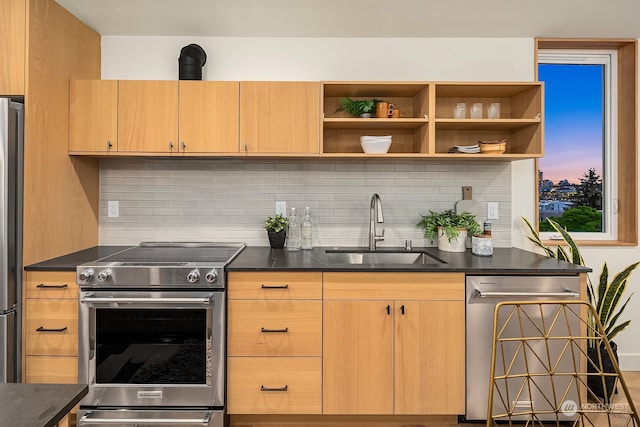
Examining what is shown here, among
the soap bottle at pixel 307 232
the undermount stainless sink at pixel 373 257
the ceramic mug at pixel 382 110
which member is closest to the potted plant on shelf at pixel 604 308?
the undermount stainless sink at pixel 373 257

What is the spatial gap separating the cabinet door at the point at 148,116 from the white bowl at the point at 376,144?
1.18 m

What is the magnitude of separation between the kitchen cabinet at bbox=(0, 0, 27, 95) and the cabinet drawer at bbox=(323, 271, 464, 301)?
6.28 feet

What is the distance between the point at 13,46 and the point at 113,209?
1135mm

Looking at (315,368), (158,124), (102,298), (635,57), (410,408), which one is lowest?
(410,408)

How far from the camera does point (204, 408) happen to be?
217cm

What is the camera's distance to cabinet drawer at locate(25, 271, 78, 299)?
2188 millimetres

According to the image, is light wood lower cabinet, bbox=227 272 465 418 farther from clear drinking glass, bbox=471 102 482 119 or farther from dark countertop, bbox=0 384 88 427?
dark countertop, bbox=0 384 88 427

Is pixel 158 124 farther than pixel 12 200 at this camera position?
Yes

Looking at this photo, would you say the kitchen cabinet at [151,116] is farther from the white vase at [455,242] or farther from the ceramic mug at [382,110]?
Answer: the white vase at [455,242]

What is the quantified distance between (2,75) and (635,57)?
398cm

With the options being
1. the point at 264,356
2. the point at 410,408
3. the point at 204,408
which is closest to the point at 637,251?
the point at 410,408

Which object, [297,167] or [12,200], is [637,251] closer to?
[297,167]

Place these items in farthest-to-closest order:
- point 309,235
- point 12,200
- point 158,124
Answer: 1. point 309,235
2. point 158,124
3. point 12,200

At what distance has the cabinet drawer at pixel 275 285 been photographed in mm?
2205
